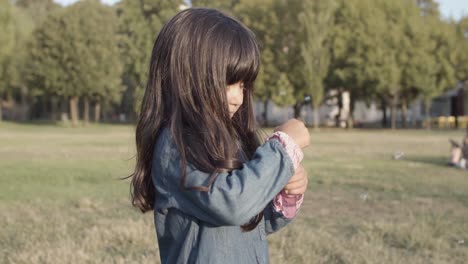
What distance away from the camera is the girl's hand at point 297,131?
1635 mm

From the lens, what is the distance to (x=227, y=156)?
1611 millimetres

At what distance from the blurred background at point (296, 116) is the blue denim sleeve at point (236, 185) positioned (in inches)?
26.7

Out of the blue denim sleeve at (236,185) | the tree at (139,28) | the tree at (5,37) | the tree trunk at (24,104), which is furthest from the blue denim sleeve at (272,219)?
the tree trunk at (24,104)

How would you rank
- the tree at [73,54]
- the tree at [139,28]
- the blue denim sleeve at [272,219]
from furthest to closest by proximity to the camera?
the tree at [139,28] → the tree at [73,54] → the blue denim sleeve at [272,219]

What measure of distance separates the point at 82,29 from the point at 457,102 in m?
30.9

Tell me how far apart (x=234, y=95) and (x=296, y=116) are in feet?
1.32

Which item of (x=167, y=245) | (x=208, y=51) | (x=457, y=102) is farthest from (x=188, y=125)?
(x=457, y=102)

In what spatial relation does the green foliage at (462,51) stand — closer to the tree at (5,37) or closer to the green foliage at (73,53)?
the green foliage at (73,53)

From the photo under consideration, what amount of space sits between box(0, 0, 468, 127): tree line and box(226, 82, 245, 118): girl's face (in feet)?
110

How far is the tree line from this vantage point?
38.2 m

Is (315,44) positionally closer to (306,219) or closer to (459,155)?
(459,155)

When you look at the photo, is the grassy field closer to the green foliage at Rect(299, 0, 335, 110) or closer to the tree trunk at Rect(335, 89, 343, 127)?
the green foliage at Rect(299, 0, 335, 110)

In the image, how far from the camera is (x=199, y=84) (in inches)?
65.8

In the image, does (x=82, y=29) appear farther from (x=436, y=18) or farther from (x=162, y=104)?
(x=162, y=104)
